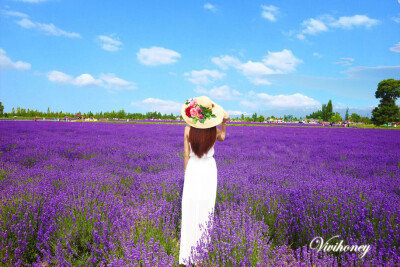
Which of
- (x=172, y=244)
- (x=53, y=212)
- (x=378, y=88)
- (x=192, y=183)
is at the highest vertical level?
(x=378, y=88)

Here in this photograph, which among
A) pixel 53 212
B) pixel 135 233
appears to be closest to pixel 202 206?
pixel 135 233

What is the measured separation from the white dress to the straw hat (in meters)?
0.32

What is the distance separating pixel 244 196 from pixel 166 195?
1.05 m

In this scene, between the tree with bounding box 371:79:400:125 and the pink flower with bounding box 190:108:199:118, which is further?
the tree with bounding box 371:79:400:125

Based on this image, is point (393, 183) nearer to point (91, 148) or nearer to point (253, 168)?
point (253, 168)

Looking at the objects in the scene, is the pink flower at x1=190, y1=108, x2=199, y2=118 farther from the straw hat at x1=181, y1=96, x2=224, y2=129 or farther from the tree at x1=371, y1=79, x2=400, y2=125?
the tree at x1=371, y1=79, x2=400, y2=125

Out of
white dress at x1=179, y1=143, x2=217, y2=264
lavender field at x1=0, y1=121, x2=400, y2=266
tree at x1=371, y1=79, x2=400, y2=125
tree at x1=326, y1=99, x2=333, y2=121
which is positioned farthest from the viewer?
tree at x1=326, y1=99, x2=333, y2=121

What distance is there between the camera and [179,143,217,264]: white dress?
87.0 inches

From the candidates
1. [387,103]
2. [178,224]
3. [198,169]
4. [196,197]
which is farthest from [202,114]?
[387,103]

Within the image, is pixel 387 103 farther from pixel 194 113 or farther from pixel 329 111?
pixel 194 113

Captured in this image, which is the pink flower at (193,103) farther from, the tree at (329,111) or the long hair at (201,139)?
the tree at (329,111)

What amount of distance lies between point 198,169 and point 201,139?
0.31 meters

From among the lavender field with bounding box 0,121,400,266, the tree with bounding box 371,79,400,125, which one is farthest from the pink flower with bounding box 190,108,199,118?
the tree with bounding box 371,79,400,125

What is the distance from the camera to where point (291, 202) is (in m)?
2.67
